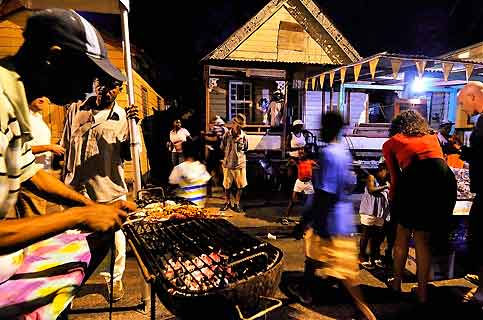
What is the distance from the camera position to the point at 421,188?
12.9ft

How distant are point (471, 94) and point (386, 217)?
2003mm

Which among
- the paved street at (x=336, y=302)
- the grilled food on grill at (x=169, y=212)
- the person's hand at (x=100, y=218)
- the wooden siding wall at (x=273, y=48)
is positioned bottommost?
the paved street at (x=336, y=302)

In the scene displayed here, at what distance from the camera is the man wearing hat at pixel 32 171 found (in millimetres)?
1422

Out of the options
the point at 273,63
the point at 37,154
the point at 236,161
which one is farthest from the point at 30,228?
the point at 273,63

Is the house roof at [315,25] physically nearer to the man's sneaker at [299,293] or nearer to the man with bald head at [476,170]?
the man with bald head at [476,170]

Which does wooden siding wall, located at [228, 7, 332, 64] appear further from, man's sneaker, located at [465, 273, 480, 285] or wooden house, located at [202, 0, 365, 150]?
man's sneaker, located at [465, 273, 480, 285]

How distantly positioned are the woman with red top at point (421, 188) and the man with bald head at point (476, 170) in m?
0.25

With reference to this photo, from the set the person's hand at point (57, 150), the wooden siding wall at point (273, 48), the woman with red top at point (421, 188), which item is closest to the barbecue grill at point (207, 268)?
the person's hand at point (57, 150)

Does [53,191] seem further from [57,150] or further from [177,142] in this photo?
[177,142]

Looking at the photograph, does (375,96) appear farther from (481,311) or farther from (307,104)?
(481,311)

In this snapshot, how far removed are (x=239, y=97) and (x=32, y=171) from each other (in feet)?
41.4

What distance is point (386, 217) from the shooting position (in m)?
5.11

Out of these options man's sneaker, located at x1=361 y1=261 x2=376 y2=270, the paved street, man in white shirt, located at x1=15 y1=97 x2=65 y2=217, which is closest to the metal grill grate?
the paved street

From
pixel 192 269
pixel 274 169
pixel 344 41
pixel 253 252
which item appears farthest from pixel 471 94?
pixel 344 41
